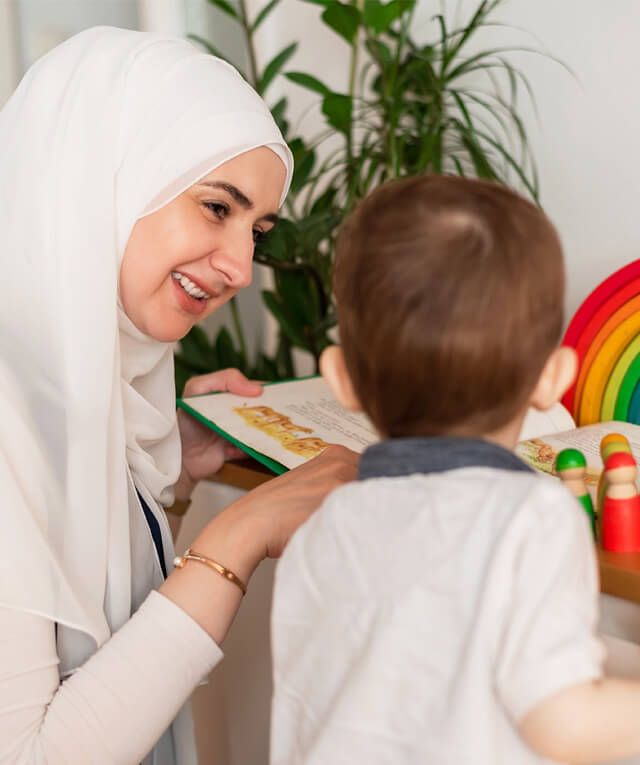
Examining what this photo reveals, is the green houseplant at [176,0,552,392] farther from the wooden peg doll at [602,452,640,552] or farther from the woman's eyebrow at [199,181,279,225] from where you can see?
the wooden peg doll at [602,452,640,552]

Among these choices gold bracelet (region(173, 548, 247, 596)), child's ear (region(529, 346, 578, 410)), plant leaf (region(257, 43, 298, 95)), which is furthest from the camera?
plant leaf (region(257, 43, 298, 95))

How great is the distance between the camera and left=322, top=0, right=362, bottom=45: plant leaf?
1457 millimetres

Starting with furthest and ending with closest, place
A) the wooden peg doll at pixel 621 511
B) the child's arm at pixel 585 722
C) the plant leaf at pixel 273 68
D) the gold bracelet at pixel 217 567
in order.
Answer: the plant leaf at pixel 273 68
the gold bracelet at pixel 217 567
the wooden peg doll at pixel 621 511
the child's arm at pixel 585 722

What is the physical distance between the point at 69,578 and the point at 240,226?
18.0 inches

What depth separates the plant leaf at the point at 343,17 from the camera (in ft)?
4.78

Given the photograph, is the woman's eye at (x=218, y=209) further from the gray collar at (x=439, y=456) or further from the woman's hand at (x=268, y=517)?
the gray collar at (x=439, y=456)

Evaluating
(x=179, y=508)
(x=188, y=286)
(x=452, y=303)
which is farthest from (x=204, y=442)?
(x=452, y=303)

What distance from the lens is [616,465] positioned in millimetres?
679

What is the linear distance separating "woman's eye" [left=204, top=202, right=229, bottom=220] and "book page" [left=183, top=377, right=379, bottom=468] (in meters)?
0.28

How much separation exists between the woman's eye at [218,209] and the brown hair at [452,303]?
45 centimetres

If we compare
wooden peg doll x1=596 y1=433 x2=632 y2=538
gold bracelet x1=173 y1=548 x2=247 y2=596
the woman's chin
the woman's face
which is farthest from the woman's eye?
wooden peg doll x1=596 y1=433 x2=632 y2=538

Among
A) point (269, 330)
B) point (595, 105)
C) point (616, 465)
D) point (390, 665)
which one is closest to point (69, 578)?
point (390, 665)

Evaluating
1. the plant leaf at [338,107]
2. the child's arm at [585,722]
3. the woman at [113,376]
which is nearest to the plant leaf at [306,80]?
the plant leaf at [338,107]

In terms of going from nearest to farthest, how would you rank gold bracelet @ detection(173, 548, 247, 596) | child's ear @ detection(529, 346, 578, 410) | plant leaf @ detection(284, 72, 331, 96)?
child's ear @ detection(529, 346, 578, 410) < gold bracelet @ detection(173, 548, 247, 596) < plant leaf @ detection(284, 72, 331, 96)
